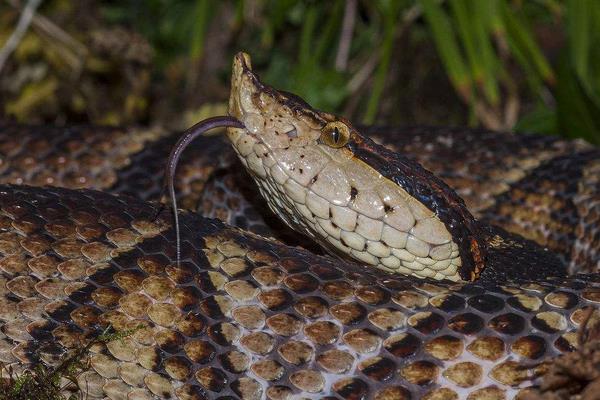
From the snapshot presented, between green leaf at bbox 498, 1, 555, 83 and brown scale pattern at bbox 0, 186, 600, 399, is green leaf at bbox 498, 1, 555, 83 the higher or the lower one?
the higher one

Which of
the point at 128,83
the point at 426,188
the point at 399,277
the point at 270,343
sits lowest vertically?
the point at 128,83

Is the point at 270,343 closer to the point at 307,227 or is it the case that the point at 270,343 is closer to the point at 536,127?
Result: the point at 307,227

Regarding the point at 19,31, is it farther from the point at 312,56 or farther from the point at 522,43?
the point at 522,43

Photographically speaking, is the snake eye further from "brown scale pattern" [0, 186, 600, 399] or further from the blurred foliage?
the blurred foliage

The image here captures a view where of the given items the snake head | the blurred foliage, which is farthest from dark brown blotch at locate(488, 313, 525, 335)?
the blurred foliage

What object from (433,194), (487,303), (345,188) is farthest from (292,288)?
(433,194)

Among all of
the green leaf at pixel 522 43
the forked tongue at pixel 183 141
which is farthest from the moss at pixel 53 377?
the green leaf at pixel 522 43

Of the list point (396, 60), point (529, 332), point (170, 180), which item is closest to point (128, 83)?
point (396, 60)
